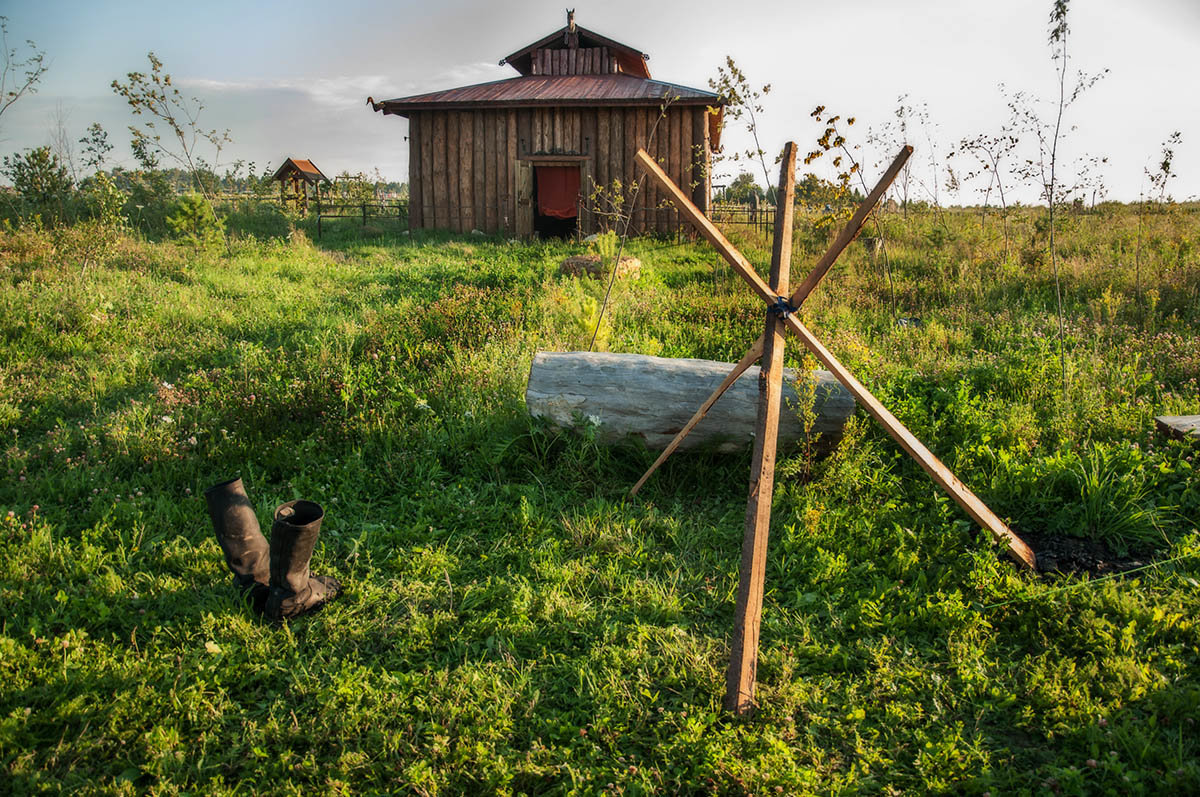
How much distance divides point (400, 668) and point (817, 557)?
2.36 metres

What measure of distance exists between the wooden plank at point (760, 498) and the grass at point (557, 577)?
0.59ft

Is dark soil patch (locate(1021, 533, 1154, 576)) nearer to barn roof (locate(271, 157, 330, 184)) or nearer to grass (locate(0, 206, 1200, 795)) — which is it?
grass (locate(0, 206, 1200, 795))

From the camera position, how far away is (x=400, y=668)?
313 cm

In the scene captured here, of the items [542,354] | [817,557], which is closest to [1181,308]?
[817,557]

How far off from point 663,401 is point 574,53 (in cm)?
1546

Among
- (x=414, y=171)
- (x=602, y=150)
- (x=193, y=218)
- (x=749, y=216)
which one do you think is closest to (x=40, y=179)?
(x=193, y=218)

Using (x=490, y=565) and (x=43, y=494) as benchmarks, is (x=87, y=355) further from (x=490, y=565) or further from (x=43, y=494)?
(x=490, y=565)

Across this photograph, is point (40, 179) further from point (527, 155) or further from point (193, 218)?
point (527, 155)

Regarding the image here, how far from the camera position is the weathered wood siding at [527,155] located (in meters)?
14.5

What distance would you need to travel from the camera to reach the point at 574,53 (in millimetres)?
17188

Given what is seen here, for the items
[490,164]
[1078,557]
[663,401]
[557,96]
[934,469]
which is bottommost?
[1078,557]

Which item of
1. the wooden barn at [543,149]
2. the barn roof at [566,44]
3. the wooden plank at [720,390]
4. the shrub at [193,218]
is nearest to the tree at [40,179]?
the shrub at [193,218]

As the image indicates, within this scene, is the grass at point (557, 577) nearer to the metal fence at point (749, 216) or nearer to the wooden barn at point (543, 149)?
the wooden barn at point (543, 149)

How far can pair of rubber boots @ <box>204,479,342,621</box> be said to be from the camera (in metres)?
3.35
